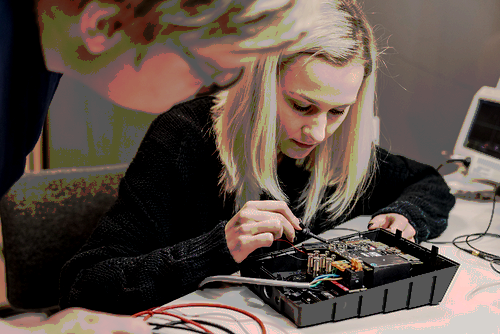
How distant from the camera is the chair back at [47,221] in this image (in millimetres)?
813

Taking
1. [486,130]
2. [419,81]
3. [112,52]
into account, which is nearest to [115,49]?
[112,52]

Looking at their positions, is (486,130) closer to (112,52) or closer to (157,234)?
(157,234)

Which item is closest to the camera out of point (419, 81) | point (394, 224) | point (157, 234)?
point (157, 234)

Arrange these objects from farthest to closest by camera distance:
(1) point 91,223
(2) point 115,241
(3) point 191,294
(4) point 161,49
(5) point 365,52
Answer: (5) point 365,52
(1) point 91,223
(2) point 115,241
(3) point 191,294
(4) point 161,49

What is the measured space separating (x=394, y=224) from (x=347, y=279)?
0.43 m

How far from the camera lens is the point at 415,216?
Answer: 40.4 inches

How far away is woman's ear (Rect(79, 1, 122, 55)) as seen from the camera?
0.52m

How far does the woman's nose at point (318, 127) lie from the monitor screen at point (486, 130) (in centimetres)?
84

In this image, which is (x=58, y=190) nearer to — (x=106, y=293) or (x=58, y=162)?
(x=58, y=162)

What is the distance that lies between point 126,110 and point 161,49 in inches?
8.9

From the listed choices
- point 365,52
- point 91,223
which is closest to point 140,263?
point 91,223

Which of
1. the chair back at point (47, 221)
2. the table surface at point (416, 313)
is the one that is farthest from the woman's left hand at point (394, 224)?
the chair back at point (47, 221)

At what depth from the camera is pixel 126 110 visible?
30.5 inches

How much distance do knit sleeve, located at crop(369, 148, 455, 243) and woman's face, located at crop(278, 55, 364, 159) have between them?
306 millimetres
